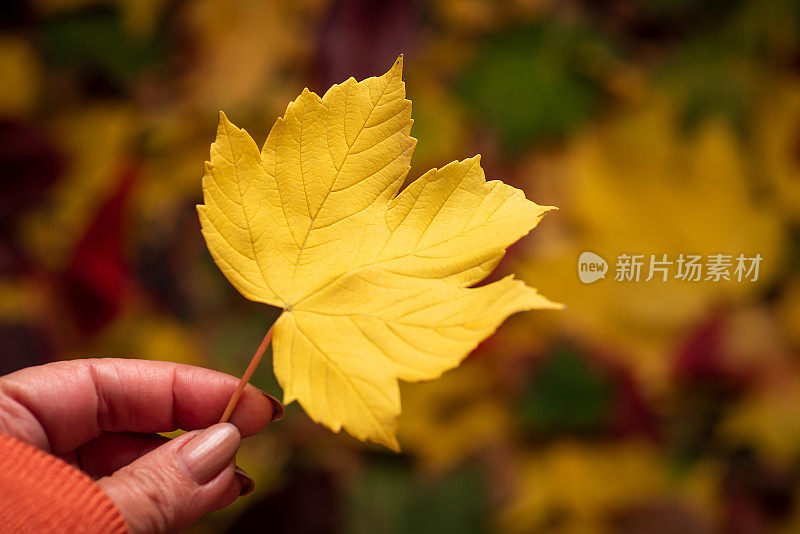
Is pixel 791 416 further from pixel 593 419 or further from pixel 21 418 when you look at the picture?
pixel 21 418

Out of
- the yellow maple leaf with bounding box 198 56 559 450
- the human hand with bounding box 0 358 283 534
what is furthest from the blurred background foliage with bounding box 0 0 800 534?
the yellow maple leaf with bounding box 198 56 559 450

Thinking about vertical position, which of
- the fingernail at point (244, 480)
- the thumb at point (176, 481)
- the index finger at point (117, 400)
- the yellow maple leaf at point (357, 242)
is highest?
the yellow maple leaf at point (357, 242)

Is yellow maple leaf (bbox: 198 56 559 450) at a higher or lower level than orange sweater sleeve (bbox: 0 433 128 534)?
higher

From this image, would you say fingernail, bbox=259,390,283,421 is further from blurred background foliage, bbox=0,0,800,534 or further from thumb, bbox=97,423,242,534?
blurred background foliage, bbox=0,0,800,534

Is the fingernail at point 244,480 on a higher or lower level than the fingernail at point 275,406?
lower

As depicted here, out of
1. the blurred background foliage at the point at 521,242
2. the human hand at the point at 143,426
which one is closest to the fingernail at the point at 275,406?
the human hand at the point at 143,426

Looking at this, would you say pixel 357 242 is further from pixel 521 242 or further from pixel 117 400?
pixel 521 242

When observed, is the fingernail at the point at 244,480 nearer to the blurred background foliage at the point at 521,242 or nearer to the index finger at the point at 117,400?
the index finger at the point at 117,400
